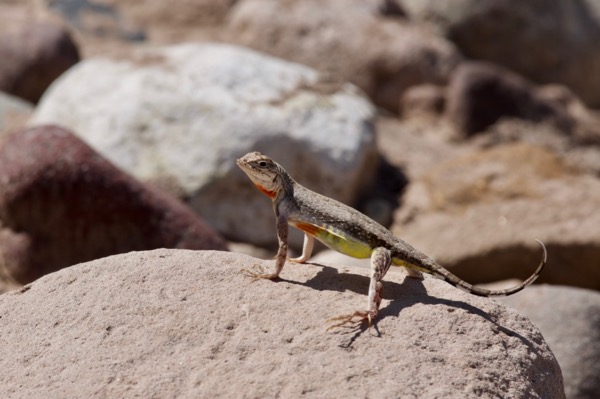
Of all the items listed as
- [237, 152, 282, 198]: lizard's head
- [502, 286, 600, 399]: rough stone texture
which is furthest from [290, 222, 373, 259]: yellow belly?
[502, 286, 600, 399]: rough stone texture

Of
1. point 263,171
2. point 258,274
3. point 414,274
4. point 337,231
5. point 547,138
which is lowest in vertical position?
point 547,138

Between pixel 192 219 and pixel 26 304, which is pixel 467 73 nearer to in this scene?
pixel 192 219

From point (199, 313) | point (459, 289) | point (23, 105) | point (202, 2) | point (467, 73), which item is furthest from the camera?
point (202, 2)

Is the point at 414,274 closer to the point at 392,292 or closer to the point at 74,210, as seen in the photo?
the point at 392,292

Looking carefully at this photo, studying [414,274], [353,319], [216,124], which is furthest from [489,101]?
[353,319]

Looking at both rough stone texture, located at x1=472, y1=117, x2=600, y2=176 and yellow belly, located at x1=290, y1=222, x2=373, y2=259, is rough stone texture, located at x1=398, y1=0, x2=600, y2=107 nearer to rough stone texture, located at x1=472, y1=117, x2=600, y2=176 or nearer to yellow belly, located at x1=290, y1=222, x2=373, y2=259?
rough stone texture, located at x1=472, y1=117, x2=600, y2=176

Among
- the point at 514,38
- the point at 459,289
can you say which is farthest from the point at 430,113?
the point at 459,289
